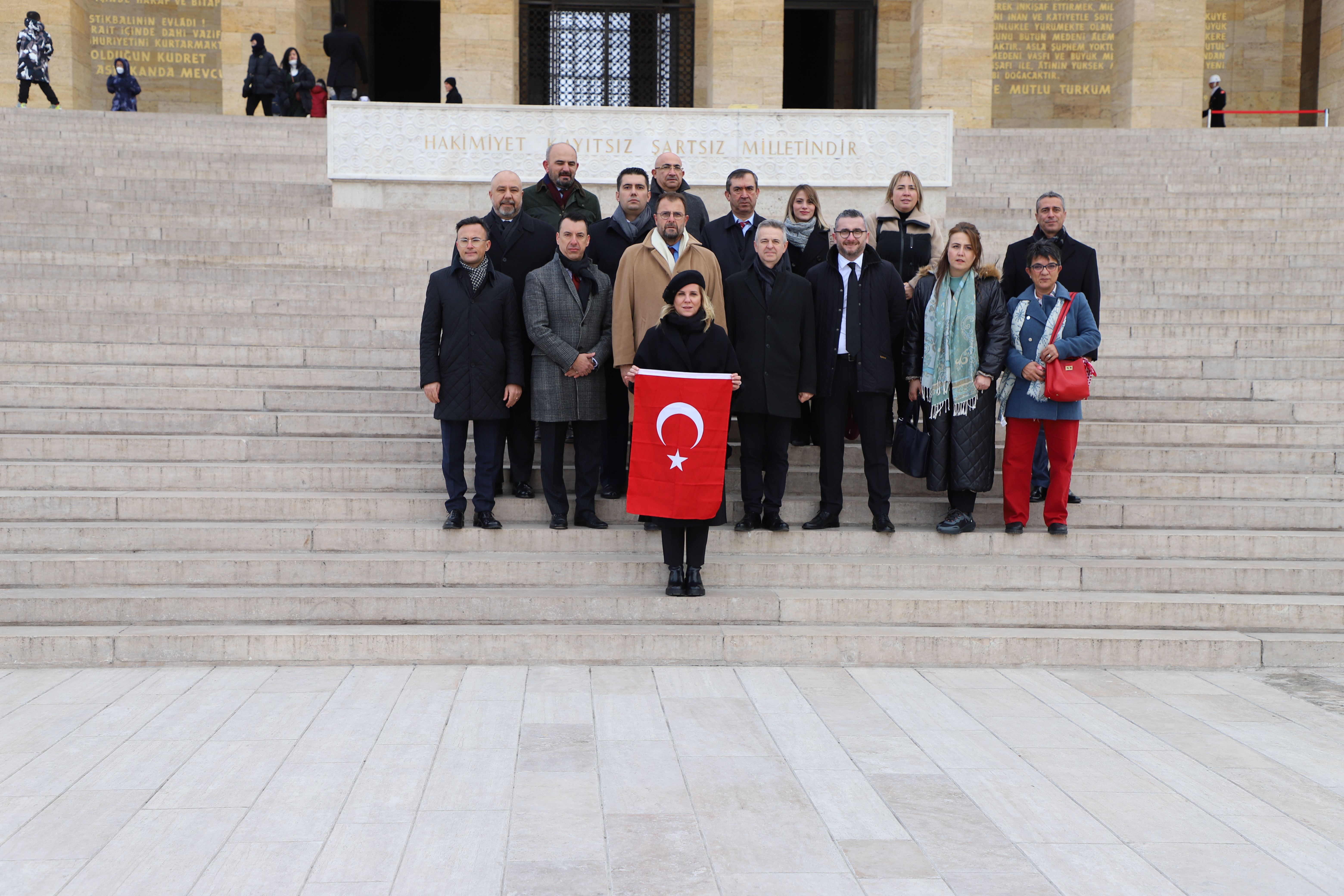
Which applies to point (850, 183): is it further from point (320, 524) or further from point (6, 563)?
point (6, 563)

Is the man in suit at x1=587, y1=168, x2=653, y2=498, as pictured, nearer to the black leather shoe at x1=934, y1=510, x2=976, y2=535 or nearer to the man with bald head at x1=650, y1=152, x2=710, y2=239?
the man with bald head at x1=650, y1=152, x2=710, y2=239

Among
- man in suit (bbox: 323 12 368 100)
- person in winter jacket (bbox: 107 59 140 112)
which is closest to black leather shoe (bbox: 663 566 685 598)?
man in suit (bbox: 323 12 368 100)

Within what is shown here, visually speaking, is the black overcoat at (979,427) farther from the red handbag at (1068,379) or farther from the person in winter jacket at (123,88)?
→ the person in winter jacket at (123,88)

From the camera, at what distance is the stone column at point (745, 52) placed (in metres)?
21.4

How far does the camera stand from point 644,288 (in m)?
6.95

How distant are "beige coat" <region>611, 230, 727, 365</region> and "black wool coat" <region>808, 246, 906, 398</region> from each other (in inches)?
26.1

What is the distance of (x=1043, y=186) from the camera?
589 inches

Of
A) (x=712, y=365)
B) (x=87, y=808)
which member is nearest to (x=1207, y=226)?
(x=712, y=365)

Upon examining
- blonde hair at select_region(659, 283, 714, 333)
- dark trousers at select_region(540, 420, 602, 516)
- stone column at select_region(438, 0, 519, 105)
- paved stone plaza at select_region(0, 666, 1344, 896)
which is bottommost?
paved stone plaza at select_region(0, 666, 1344, 896)

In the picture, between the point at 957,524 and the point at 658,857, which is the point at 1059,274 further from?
the point at 658,857

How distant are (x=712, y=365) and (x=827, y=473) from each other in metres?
1.22

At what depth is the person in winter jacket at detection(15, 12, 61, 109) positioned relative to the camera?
18.6 metres

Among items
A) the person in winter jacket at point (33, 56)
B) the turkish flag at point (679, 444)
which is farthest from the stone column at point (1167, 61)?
the person in winter jacket at point (33, 56)

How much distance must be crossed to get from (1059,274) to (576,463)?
3277 millimetres
